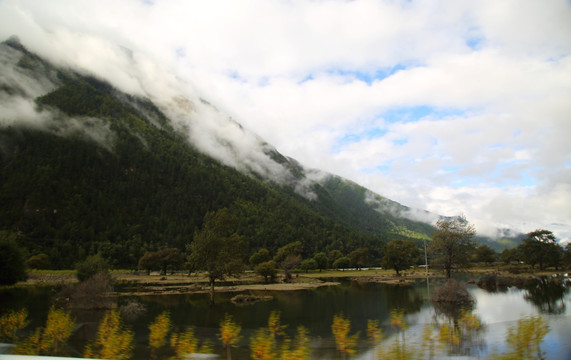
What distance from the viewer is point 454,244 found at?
5622 cm

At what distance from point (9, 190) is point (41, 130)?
2098 inches

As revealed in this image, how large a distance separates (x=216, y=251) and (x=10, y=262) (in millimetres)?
35480

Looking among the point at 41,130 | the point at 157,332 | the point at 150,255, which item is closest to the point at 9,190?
the point at 41,130

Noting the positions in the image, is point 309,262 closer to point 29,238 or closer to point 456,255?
point 456,255

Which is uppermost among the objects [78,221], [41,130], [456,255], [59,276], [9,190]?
[41,130]

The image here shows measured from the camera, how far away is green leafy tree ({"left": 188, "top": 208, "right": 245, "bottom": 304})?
45.9 metres

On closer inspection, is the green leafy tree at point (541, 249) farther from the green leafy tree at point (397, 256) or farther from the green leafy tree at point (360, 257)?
the green leafy tree at point (360, 257)

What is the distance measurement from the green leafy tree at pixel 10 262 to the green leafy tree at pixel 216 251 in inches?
1208

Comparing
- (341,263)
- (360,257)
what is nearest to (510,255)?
(360,257)

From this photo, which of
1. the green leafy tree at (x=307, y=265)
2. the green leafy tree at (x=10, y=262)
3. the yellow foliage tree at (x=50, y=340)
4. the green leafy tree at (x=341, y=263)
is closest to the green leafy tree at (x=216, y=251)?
the green leafy tree at (x=10, y=262)

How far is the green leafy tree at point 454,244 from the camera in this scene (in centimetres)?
5612

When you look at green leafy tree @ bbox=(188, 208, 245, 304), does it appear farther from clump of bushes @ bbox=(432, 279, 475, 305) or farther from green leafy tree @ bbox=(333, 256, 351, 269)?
green leafy tree @ bbox=(333, 256, 351, 269)

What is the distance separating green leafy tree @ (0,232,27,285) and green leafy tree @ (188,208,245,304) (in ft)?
101

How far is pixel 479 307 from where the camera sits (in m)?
34.5
